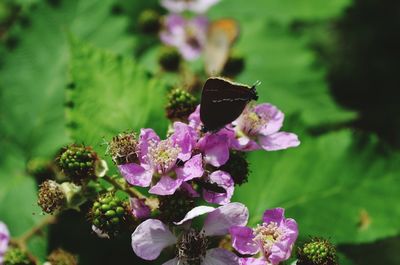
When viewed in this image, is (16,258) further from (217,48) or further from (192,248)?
(217,48)

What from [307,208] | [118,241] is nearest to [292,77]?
[307,208]

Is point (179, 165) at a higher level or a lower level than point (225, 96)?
lower

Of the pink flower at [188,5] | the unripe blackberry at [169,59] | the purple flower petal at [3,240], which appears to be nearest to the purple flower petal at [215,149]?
the purple flower petal at [3,240]

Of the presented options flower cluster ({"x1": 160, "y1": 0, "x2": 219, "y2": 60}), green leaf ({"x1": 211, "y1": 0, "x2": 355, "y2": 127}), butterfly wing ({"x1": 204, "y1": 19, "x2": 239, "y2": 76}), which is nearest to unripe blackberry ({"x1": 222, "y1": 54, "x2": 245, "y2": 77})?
green leaf ({"x1": 211, "y1": 0, "x2": 355, "y2": 127})

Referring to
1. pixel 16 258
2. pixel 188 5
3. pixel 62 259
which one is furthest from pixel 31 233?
pixel 188 5

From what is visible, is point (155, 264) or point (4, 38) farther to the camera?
point (4, 38)

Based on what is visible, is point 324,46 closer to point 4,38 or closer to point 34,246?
point 4,38

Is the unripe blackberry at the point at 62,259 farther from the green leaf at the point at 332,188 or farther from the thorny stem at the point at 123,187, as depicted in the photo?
the green leaf at the point at 332,188
